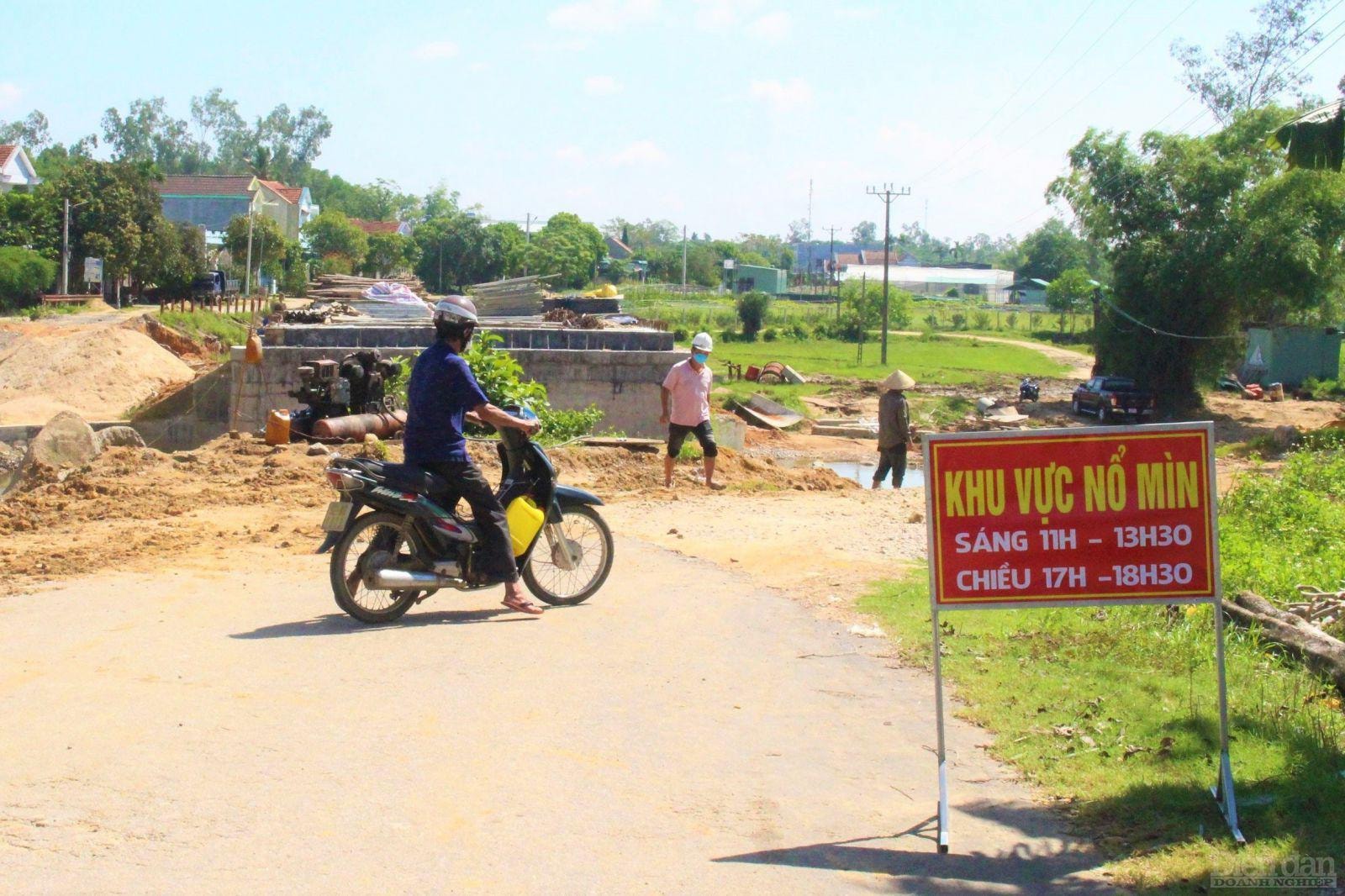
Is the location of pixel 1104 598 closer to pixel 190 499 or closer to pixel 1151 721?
pixel 1151 721

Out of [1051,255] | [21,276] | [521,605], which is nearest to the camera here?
[521,605]

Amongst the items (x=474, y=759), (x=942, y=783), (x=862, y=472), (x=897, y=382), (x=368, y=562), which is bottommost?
(x=862, y=472)

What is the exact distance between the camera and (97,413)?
31094 millimetres

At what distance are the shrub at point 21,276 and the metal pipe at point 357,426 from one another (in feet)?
139

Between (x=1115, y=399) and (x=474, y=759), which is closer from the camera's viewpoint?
(x=474, y=759)

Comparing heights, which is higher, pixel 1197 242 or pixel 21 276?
pixel 1197 242

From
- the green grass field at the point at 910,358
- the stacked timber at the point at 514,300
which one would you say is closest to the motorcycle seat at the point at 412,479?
the stacked timber at the point at 514,300

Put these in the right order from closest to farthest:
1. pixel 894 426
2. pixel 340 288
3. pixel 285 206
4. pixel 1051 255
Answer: pixel 894 426 → pixel 340 288 → pixel 285 206 → pixel 1051 255

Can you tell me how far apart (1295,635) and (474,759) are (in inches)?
192

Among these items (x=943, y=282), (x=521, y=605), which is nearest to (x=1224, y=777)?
(x=521, y=605)

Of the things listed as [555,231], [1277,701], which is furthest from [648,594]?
[555,231]

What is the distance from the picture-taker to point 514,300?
34094mm

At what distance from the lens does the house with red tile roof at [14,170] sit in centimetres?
7769

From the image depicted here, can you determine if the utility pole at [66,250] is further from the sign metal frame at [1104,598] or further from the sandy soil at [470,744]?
the sign metal frame at [1104,598]
